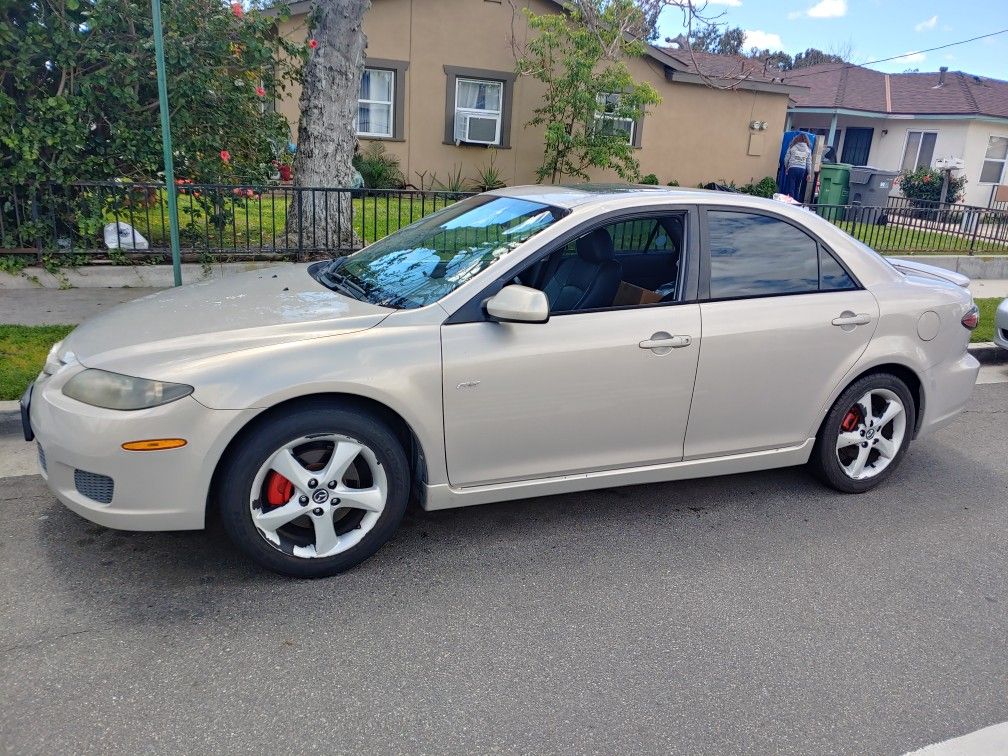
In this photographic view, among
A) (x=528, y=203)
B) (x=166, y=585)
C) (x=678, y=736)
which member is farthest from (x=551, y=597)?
(x=528, y=203)

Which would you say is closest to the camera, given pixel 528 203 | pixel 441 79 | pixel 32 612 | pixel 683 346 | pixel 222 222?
pixel 32 612

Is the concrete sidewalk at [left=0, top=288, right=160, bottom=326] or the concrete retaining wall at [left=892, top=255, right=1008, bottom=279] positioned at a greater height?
the concrete retaining wall at [left=892, top=255, right=1008, bottom=279]

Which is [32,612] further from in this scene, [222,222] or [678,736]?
[222,222]

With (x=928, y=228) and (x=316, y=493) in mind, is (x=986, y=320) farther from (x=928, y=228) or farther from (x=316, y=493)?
(x=316, y=493)

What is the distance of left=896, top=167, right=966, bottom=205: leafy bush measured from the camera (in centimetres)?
2186

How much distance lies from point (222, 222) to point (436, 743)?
23.2 ft

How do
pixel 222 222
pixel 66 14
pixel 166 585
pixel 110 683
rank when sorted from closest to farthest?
pixel 110 683 → pixel 166 585 → pixel 66 14 → pixel 222 222

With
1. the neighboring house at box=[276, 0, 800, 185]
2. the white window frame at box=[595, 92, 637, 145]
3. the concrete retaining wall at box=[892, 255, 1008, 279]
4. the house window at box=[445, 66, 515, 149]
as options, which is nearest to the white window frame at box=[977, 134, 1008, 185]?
the neighboring house at box=[276, 0, 800, 185]

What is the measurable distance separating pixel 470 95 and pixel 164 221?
863 cm

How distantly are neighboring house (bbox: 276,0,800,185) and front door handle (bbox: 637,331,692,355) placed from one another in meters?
→ 12.2

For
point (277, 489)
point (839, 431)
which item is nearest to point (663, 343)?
point (839, 431)

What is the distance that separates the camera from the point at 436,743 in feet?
8.55

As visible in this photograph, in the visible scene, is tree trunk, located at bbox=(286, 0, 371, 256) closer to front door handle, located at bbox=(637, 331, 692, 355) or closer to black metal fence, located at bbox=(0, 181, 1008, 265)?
black metal fence, located at bbox=(0, 181, 1008, 265)

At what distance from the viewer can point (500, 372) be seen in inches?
140
